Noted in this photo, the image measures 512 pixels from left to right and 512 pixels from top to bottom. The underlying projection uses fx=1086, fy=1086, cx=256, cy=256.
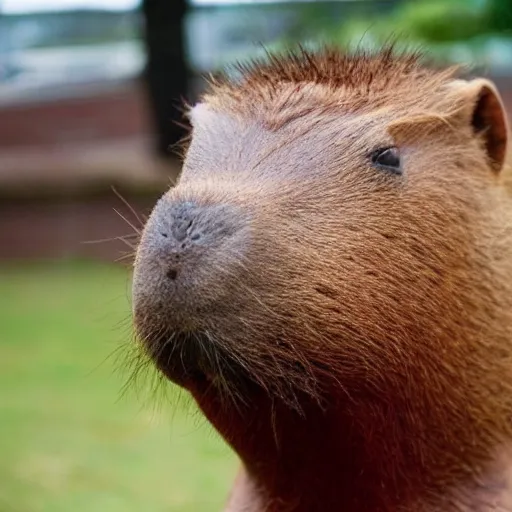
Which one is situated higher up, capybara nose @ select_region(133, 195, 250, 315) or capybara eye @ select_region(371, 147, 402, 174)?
capybara eye @ select_region(371, 147, 402, 174)

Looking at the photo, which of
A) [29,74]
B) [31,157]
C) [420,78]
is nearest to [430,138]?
[420,78]

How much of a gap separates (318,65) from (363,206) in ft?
1.47

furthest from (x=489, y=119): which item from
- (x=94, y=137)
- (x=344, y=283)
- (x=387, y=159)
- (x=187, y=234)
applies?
(x=94, y=137)

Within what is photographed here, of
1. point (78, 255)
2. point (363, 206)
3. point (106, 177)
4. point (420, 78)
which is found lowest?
point (78, 255)

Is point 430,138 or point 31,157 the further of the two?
point 31,157

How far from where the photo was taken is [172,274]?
2.09 metres

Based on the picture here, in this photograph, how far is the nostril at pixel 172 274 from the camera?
2.09 meters

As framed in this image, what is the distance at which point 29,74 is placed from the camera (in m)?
9.61

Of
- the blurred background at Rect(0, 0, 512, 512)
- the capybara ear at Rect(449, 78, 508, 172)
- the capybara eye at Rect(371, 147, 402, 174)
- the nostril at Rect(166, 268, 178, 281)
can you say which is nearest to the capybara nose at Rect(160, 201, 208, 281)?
the nostril at Rect(166, 268, 178, 281)

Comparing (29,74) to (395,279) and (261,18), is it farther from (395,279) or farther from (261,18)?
(395,279)

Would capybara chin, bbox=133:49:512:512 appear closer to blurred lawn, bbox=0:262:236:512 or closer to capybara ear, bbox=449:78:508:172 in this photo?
capybara ear, bbox=449:78:508:172

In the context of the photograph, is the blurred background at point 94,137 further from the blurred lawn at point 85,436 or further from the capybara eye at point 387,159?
the capybara eye at point 387,159

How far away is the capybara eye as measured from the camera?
2.39 meters

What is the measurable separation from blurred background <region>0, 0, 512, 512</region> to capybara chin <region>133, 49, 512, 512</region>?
3.70 meters
